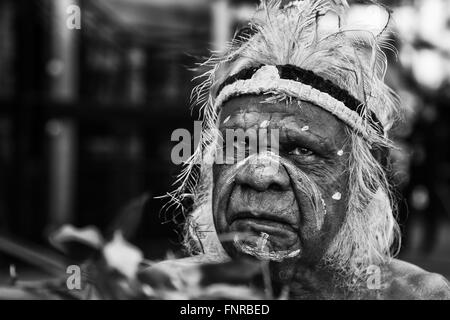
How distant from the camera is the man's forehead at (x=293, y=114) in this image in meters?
1.22

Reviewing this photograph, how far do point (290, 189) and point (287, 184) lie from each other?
0.01 meters

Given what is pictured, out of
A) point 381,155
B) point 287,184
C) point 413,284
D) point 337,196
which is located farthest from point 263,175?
point 413,284

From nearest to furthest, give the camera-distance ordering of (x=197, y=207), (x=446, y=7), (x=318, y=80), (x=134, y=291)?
1. (x=134, y=291)
2. (x=318, y=80)
3. (x=197, y=207)
4. (x=446, y=7)

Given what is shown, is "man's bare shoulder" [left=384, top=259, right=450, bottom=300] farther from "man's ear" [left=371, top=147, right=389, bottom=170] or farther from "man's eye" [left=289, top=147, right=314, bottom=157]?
"man's eye" [left=289, top=147, right=314, bottom=157]

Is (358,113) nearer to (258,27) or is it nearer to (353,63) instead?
(353,63)

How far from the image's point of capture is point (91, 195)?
4980mm

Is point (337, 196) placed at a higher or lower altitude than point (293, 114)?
lower

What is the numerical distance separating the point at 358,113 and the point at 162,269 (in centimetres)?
47

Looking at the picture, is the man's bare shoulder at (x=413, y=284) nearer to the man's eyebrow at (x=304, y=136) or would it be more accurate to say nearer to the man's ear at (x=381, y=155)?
the man's ear at (x=381, y=155)

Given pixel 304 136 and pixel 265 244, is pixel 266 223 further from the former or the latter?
pixel 304 136

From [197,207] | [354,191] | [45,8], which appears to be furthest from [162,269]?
[45,8]

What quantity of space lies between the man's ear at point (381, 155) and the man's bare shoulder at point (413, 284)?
216 mm

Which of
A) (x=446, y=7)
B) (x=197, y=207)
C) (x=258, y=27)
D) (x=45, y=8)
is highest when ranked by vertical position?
(x=45, y=8)

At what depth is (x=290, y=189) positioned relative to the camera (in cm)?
119
